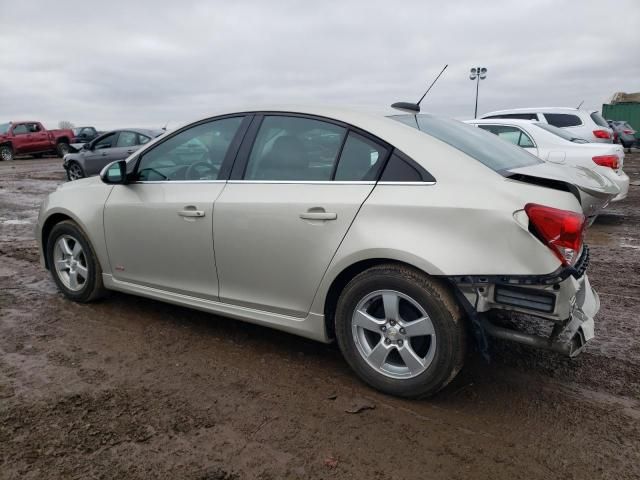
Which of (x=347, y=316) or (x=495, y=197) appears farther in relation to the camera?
A: (x=347, y=316)

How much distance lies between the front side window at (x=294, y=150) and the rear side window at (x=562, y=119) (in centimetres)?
932

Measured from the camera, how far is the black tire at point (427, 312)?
2.68m

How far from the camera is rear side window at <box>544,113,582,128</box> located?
10972mm

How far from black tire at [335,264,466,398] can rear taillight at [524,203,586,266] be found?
529mm

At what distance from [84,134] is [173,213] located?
30.7 metres

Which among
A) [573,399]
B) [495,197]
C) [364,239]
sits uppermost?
[495,197]

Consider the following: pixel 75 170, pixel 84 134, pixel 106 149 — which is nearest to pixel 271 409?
pixel 106 149

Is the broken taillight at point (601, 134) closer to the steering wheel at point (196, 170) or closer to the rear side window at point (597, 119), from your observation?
the rear side window at point (597, 119)

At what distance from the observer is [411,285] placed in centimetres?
272


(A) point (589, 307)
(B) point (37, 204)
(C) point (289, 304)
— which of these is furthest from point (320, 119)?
(B) point (37, 204)

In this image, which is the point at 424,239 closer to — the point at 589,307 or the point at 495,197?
the point at 495,197

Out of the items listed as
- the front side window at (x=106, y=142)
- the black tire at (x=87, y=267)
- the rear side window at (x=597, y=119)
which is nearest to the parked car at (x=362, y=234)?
the black tire at (x=87, y=267)

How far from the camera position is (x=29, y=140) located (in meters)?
26.1

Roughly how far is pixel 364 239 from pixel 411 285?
1.14 ft
